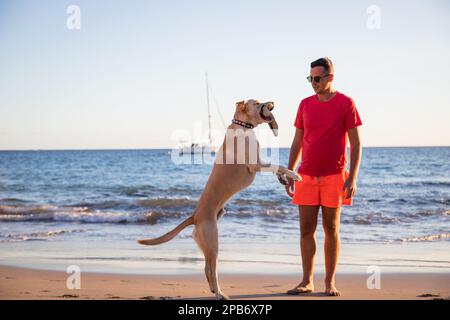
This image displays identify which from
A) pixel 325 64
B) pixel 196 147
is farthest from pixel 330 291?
pixel 196 147

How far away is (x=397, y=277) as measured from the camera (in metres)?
5.74

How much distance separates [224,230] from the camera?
9398 millimetres

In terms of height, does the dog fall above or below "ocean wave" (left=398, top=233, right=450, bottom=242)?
above

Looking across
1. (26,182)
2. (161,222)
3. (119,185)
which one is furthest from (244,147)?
(26,182)

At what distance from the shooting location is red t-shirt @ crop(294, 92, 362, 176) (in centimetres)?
445

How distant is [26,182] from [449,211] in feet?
53.6

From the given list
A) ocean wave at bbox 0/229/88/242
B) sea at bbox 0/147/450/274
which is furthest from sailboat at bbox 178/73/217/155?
ocean wave at bbox 0/229/88/242

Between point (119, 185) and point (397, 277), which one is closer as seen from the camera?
point (397, 277)

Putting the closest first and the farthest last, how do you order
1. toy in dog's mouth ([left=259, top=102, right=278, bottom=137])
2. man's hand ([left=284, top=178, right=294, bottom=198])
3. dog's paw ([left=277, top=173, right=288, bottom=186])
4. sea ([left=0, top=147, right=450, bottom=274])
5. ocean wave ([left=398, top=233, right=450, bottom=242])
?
toy in dog's mouth ([left=259, top=102, right=278, bottom=137]) → dog's paw ([left=277, top=173, right=288, bottom=186]) → man's hand ([left=284, top=178, right=294, bottom=198]) → sea ([left=0, top=147, right=450, bottom=274]) → ocean wave ([left=398, top=233, right=450, bottom=242])

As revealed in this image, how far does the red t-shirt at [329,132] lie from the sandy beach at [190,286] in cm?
112

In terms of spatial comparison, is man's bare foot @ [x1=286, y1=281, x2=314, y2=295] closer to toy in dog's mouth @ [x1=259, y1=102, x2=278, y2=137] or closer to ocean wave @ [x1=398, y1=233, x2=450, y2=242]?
toy in dog's mouth @ [x1=259, y1=102, x2=278, y2=137]

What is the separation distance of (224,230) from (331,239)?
4.93m

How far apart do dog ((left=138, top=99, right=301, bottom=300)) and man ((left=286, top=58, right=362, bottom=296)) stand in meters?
0.30
